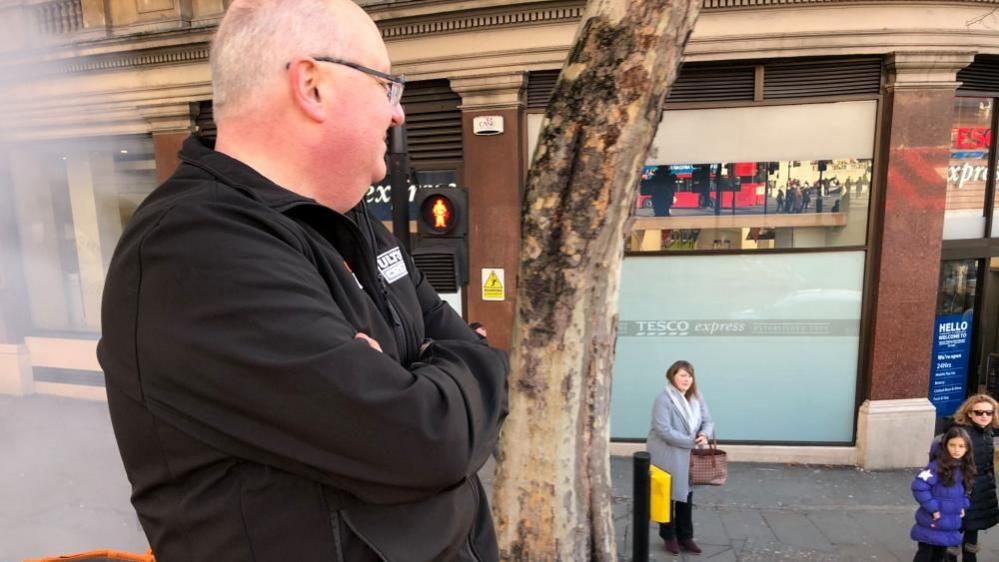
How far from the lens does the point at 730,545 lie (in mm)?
5074

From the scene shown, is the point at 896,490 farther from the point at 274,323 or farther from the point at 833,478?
the point at 274,323

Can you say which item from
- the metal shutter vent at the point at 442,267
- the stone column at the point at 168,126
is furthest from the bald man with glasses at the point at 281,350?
the stone column at the point at 168,126

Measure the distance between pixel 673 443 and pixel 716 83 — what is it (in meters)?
3.88

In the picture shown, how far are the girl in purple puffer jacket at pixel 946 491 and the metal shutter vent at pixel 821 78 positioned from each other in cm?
363

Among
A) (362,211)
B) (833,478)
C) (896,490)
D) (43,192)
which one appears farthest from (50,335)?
(896,490)

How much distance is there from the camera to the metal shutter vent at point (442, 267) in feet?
14.2

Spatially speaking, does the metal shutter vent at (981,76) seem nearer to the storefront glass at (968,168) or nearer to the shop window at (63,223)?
the storefront glass at (968,168)

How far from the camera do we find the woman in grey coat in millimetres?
4902

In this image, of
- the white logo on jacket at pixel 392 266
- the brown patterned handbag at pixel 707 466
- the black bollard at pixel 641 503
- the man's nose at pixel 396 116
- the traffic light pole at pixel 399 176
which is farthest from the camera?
the brown patterned handbag at pixel 707 466

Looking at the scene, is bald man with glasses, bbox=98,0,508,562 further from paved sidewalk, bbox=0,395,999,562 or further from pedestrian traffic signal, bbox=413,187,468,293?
pedestrian traffic signal, bbox=413,187,468,293

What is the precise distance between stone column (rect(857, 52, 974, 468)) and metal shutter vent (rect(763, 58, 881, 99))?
20 cm

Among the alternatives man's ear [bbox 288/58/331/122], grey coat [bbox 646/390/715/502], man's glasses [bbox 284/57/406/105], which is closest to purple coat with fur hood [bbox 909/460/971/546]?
grey coat [bbox 646/390/715/502]

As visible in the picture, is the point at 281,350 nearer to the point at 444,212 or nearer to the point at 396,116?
the point at 396,116

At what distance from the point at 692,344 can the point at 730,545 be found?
91.9 inches
